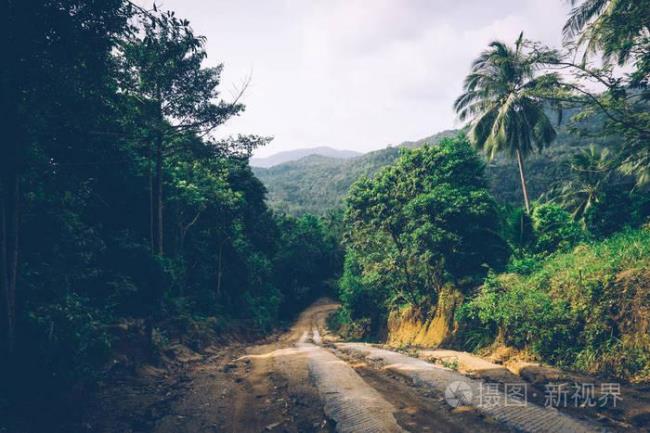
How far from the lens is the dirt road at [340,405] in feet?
18.0

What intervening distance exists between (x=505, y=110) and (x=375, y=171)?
82686mm

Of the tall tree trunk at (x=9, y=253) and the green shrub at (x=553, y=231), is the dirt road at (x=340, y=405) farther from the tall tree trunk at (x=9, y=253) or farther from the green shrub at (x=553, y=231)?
the green shrub at (x=553, y=231)

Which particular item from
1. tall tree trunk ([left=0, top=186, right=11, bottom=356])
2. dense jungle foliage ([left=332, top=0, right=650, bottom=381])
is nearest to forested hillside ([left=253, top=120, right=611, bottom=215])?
dense jungle foliage ([left=332, top=0, right=650, bottom=381])

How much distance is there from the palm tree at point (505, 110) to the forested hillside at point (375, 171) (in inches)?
69.2

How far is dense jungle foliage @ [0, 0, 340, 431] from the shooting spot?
20.8 ft

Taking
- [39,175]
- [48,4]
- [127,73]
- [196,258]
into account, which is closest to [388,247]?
[196,258]

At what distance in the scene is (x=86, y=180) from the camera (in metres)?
10.2

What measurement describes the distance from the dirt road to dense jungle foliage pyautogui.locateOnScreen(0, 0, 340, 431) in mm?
2337

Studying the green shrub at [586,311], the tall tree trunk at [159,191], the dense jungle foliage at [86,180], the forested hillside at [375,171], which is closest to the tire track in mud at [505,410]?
the green shrub at [586,311]

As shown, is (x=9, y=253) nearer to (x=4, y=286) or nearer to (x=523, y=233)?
(x=4, y=286)

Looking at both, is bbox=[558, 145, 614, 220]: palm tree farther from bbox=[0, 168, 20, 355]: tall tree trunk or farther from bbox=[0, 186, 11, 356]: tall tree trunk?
bbox=[0, 186, 11, 356]: tall tree trunk

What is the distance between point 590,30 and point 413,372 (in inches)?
389

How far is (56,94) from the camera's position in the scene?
679 cm

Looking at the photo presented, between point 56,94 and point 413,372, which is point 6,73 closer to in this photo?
point 56,94
